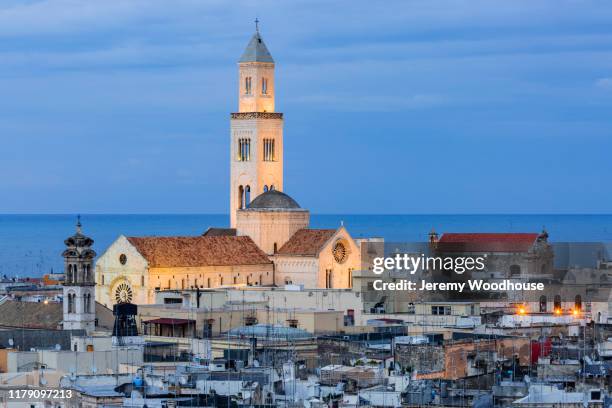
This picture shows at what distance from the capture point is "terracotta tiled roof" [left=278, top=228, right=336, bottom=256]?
244 feet

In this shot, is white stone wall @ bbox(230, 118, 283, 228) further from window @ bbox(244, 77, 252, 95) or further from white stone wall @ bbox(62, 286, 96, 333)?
white stone wall @ bbox(62, 286, 96, 333)

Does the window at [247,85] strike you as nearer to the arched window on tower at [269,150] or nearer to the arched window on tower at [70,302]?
the arched window on tower at [269,150]

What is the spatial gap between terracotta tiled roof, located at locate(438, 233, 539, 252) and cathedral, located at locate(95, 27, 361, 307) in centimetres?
388

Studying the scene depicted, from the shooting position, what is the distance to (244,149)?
80000mm

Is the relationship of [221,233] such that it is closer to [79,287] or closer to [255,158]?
[255,158]

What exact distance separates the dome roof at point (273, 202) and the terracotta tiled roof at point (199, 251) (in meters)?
1.34

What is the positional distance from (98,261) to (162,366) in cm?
2768

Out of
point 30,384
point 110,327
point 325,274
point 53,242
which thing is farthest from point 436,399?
point 53,242

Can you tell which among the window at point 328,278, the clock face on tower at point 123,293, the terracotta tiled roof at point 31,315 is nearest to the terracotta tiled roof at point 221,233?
the window at point 328,278

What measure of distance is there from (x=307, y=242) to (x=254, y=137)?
629cm

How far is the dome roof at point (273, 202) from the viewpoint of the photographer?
7606 centimetres

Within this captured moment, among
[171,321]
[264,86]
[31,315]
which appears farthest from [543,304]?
[264,86]

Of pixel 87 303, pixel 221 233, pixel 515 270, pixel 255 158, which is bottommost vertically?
pixel 87 303

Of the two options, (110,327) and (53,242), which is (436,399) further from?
(53,242)
